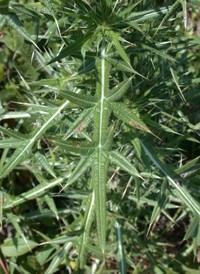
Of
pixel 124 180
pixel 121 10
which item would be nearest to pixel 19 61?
pixel 124 180

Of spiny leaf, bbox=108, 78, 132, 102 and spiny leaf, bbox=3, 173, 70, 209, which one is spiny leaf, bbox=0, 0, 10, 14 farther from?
spiny leaf, bbox=3, 173, 70, 209

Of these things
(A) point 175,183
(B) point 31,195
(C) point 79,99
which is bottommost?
(B) point 31,195

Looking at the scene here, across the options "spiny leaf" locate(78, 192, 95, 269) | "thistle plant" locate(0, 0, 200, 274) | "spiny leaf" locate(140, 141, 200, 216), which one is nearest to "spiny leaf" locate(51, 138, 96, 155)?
"thistle plant" locate(0, 0, 200, 274)

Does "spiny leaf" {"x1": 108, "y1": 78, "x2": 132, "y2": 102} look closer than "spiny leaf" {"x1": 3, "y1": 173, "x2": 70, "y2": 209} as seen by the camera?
Yes

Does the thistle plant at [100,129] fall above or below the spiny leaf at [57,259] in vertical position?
above

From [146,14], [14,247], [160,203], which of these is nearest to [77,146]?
[146,14]

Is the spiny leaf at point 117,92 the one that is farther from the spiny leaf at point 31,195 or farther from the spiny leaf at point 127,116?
the spiny leaf at point 31,195

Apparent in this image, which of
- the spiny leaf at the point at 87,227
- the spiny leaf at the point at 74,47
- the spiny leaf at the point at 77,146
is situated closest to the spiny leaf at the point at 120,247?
the spiny leaf at the point at 87,227

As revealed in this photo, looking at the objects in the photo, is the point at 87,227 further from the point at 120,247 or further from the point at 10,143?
the point at 10,143
